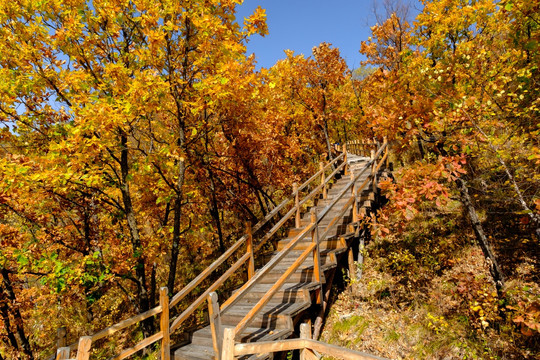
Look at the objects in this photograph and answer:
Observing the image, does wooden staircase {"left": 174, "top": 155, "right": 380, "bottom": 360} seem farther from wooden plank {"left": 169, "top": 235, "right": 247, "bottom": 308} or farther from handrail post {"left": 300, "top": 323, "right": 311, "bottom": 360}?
handrail post {"left": 300, "top": 323, "right": 311, "bottom": 360}

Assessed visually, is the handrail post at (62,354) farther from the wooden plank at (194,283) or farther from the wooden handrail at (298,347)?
the wooden handrail at (298,347)

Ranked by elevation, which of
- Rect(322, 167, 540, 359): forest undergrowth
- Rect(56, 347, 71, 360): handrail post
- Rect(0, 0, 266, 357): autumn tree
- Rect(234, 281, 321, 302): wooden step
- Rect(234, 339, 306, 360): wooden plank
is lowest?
Rect(322, 167, 540, 359): forest undergrowth

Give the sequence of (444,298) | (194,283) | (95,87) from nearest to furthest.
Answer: (194,283), (444,298), (95,87)

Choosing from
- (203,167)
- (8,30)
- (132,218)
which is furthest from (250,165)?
(8,30)

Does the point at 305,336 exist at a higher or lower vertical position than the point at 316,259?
Answer: lower

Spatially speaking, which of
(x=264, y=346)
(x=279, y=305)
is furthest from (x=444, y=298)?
(x=264, y=346)

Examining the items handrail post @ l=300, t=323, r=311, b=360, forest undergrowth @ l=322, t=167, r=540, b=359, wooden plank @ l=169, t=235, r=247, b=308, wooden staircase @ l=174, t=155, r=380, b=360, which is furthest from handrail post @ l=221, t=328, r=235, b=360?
forest undergrowth @ l=322, t=167, r=540, b=359

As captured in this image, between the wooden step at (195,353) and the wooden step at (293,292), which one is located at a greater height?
the wooden step at (293,292)

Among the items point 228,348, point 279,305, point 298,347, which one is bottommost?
point 279,305

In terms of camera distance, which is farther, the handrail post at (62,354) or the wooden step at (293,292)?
the wooden step at (293,292)

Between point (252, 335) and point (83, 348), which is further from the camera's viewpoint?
point (252, 335)

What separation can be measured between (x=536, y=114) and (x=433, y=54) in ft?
10.00

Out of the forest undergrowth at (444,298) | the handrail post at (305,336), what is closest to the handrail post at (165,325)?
the handrail post at (305,336)

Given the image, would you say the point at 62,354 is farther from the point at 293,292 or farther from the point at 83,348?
the point at 293,292
